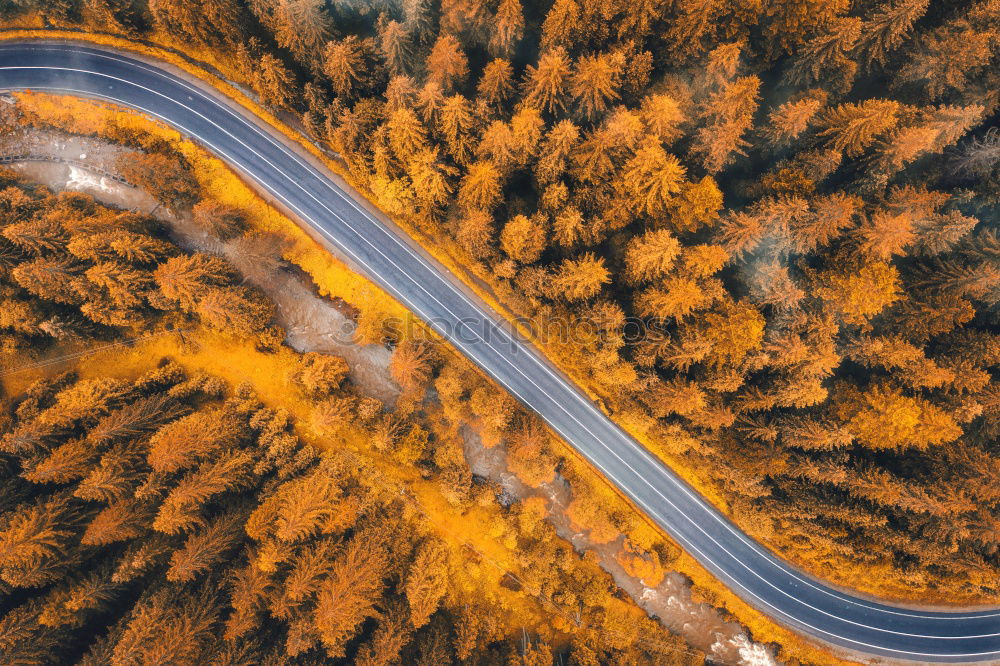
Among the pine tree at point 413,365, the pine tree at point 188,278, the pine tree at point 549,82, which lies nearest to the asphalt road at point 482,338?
the pine tree at point 413,365

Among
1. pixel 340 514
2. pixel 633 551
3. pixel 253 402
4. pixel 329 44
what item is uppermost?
pixel 329 44

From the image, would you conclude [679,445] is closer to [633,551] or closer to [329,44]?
[633,551]

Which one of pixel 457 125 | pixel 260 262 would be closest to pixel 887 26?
pixel 457 125

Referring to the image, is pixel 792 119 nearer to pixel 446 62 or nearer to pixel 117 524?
pixel 446 62

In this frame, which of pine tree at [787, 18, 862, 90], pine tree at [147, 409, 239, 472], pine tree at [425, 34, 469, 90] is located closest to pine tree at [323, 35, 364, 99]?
pine tree at [425, 34, 469, 90]

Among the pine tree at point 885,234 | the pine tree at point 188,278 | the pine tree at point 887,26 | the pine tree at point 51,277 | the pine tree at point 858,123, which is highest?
the pine tree at point 887,26

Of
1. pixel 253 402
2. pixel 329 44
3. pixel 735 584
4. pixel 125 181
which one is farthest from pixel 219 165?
pixel 735 584

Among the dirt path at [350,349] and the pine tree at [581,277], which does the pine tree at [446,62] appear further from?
the dirt path at [350,349]

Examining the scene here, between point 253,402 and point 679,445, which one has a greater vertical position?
point 679,445
